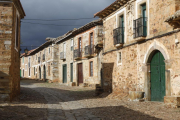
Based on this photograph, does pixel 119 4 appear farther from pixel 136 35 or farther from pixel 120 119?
pixel 120 119

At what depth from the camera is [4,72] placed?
36.3 ft

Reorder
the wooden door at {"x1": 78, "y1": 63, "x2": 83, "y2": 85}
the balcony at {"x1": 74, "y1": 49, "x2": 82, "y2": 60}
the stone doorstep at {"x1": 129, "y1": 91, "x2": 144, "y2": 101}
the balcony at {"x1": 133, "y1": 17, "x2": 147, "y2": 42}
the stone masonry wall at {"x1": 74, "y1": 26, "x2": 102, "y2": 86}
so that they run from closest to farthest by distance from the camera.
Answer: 1. the stone doorstep at {"x1": 129, "y1": 91, "x2": 144, "y2": 101}
2. the balcony at {"x1": 133, "y1": 17, "x2": 147, "y2": 42}
3. the stone masonry wall at {"x1": 74, "y1": 26, "x2": 102, "y2": 86}
4. the balcony at {"x1": 74, "y1": 49, "x2": 82, "y2": 60}
5. the wooden door at {"x1": 78, "y1": 63, "x2": 83, "y2": 85}

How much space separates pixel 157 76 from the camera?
436 inches

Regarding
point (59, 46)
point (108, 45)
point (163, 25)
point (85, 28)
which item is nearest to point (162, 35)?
point (163, 25)

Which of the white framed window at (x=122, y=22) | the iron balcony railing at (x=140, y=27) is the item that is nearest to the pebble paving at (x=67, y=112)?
the iron balcony railing at (x=140, y=27)

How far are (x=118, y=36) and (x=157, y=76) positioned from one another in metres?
4.10

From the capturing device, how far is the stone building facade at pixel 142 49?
382 inches

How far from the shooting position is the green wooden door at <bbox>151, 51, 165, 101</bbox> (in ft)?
35.0

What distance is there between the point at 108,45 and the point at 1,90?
781 cm

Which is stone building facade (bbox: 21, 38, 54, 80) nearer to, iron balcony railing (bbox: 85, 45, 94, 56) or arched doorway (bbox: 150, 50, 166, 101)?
iron balcony railing (bbox: 85, 45, 94, 56)

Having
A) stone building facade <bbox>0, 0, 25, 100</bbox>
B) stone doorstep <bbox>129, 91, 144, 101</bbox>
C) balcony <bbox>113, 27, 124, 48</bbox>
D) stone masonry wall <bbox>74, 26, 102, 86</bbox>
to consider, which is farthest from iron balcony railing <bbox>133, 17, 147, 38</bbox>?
stone masonry wall <bbox>74, 26, 102, 86</bbox>

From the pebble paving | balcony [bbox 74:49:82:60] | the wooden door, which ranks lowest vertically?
the pebble paving

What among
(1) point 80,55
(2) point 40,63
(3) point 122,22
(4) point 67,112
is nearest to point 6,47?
(4) point 67,112

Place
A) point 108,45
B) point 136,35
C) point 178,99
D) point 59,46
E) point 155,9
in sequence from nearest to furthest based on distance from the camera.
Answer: point 178,99, point 155,9, point 136,35, point 108,45, point 59,46
